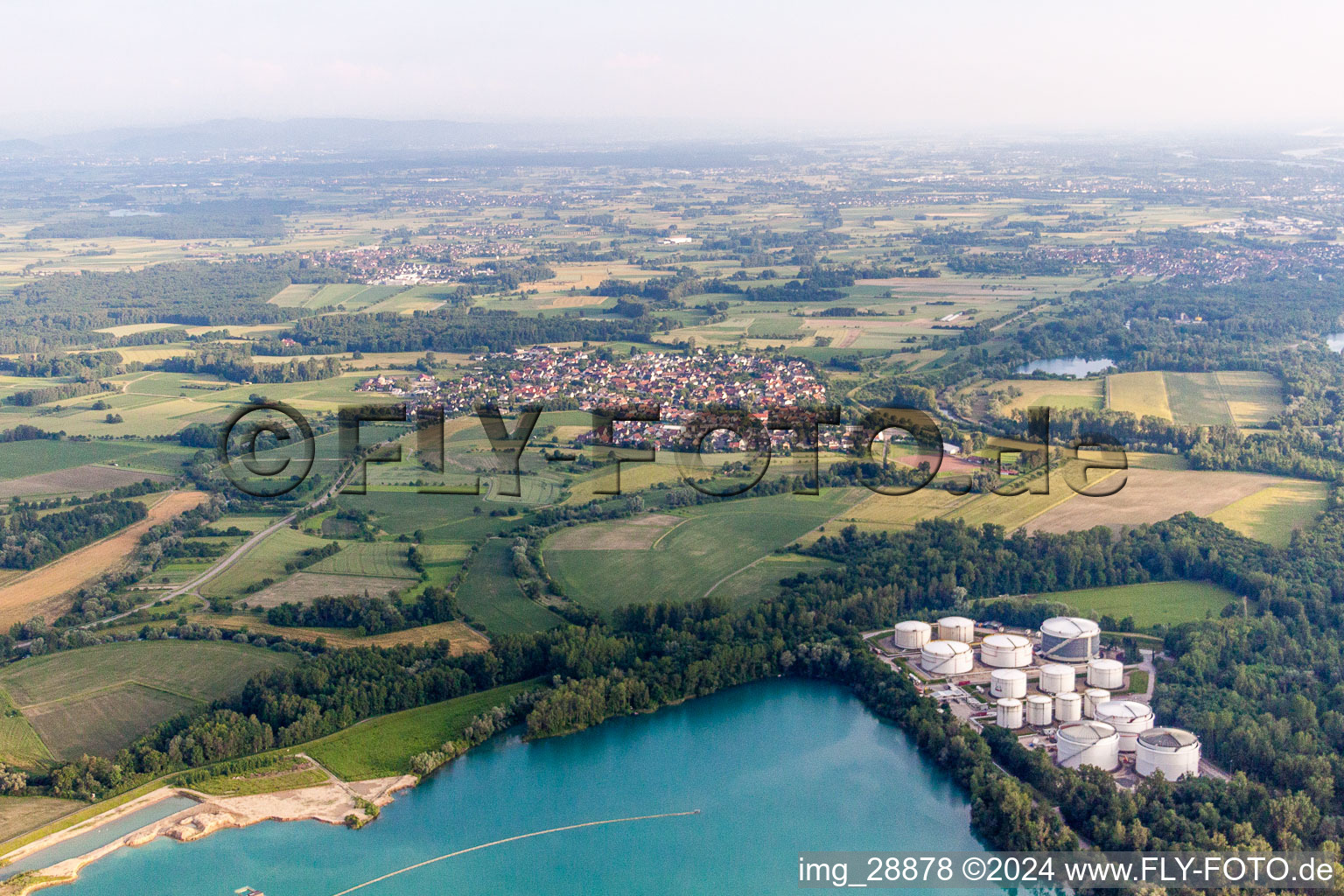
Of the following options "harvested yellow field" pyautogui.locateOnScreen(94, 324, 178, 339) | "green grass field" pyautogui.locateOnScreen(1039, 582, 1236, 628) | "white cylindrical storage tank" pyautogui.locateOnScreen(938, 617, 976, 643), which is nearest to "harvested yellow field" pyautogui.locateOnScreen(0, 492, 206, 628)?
"white cylindrical storage tank" pyautogui.locateOnScreen(938, 617, 976, 643)

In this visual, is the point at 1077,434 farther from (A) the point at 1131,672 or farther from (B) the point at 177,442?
(B) the point at 177,442

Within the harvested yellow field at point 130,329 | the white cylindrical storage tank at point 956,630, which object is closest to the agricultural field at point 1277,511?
the white cylindrical storage tank at point 956,630

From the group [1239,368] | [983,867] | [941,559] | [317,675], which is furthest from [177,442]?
[1239,368]

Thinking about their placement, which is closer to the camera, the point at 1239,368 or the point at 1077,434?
the point at 1077,434

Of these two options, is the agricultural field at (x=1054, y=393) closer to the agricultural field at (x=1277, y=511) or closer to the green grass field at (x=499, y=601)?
the agricultural field at (x=1277, y=511)

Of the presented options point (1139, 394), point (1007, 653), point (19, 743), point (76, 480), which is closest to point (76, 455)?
point (76, 480)
